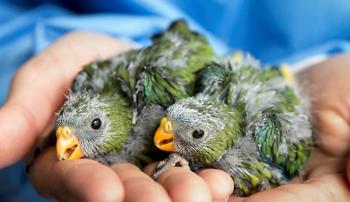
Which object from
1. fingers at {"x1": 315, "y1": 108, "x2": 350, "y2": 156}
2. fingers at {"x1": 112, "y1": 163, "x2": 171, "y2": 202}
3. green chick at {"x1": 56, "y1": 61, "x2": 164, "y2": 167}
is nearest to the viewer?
fingers at {"x1": 112, "y1": 163, "x2": 171, "y2": 202}

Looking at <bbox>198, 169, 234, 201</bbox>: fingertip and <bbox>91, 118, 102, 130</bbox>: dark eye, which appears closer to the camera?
<bbox>198, 169, 234, 201</bbox>: fingertip

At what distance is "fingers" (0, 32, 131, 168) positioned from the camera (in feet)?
5.16

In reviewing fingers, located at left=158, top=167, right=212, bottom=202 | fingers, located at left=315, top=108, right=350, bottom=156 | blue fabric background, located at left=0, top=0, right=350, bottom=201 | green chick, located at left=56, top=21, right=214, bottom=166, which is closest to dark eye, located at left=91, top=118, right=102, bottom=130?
green chick, located at left=56, top=21, right=214, bottom=166

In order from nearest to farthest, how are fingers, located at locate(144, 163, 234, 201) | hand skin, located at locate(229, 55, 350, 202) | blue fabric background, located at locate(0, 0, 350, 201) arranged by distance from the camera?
fingers, located at locate(144, 163, 234, 201) < hand skin, located at locate(229, 55, 350, 202) < blue fabric background, located at locate(0, 0, 350, 201)

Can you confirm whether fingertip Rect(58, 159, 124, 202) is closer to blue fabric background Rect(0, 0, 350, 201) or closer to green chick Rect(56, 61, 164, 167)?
green chick Rect(56, 61, 164, 167)

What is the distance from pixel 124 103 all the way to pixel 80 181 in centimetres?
43

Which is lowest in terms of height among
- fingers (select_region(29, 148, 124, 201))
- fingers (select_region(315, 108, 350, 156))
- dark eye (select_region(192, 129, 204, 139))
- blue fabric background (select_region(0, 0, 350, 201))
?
fingers (select_region(29, 148, 124, 201))

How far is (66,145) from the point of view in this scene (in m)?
1.46

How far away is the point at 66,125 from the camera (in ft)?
4.86

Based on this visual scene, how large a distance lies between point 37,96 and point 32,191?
2.06ft

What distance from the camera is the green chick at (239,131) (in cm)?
147

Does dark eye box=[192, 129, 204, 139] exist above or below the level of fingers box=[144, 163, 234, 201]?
above

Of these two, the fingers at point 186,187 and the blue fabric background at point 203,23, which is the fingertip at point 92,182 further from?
the blue fabric background at point 203,23

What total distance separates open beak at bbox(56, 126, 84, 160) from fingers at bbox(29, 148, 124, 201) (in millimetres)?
37
